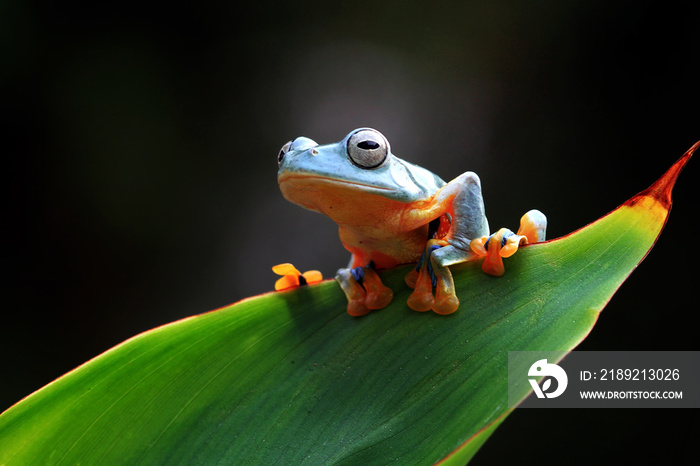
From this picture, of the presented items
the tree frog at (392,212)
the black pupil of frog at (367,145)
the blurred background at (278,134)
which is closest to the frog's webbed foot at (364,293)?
the tree frog at (392,212)

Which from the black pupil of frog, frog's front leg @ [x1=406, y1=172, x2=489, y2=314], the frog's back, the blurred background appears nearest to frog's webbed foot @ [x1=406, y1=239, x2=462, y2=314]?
frog's front leg @ [x1=406, y1=172, x2=489, y2=314]

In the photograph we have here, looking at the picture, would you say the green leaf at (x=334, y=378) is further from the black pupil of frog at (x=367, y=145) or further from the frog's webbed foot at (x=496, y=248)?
the black pupil of frog at (x=367, y=145)

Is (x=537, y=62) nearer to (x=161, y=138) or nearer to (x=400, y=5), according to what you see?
(x=400, y=5)

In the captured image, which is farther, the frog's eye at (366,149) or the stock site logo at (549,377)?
the frog's eye at (366,149)

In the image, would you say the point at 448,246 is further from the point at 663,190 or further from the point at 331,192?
the point at 663,190

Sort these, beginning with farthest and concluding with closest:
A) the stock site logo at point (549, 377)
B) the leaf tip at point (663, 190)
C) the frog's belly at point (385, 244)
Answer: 1. the frog's belly at point (385, 244)
2. the leaf tip at point (663, 190)
3. the stock site logo at point (549, 377)

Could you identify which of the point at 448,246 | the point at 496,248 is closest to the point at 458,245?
the point at 448,246

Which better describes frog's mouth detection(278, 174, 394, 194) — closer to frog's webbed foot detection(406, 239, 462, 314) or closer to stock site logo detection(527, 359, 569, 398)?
frog's webbed foot detection(406, 239, 462, 314)
